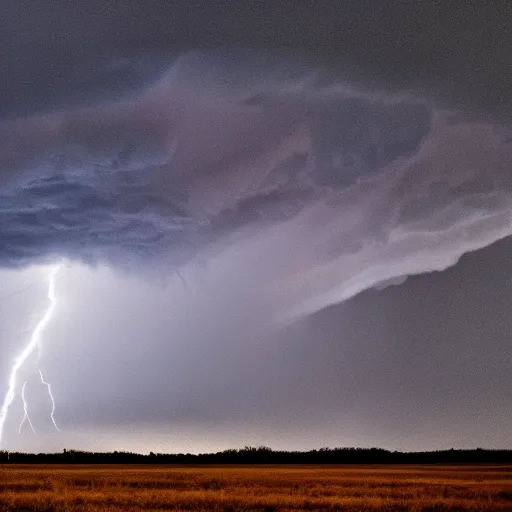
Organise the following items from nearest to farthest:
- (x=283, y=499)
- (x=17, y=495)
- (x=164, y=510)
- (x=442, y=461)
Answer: (x=164, y=510) → (x=283, y=499) → (x=17, y=495) → (x=442, y=461)

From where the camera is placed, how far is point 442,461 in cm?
11788

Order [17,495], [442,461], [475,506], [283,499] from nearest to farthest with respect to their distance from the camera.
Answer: [475,506] < [283,499] < [17,495] < [442,461]

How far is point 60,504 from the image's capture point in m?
26.7

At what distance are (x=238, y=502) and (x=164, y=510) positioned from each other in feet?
12.2

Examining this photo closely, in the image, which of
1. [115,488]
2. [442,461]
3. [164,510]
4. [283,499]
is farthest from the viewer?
[442,461]

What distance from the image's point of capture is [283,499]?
28.2m

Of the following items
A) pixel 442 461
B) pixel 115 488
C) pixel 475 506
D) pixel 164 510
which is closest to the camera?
pixel 164 510

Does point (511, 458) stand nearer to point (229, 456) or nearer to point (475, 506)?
point (229, 456)

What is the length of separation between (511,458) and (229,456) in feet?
151

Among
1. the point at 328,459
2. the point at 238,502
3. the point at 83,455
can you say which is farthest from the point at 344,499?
the point at 83,455

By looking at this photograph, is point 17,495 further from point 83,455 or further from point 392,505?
point 83,455

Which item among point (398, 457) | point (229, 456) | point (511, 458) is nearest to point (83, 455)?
point (229, 456)

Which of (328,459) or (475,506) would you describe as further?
(328,459)

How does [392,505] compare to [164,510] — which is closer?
[164,510]
